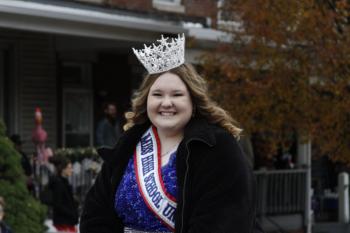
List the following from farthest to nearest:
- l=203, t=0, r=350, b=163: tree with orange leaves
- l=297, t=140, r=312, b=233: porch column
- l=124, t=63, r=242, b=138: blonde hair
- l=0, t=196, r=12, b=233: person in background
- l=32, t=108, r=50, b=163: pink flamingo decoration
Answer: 1. l=297, t=140, r=312, b=233: porch column
2. l=32, t=108, r=50, b=163: pink flamingo decoration
3. l=203, t=0, r=350, b=163: tree with orange leaves
4. l=0, t=196, r=12, b=233: person in background
5. l=124, t=63, r=242, b=138: blonde hair

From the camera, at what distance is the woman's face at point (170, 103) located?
3711 millimetres

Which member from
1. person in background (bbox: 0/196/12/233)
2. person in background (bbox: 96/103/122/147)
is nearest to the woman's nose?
person in background (bbox: 0/196/12/233)

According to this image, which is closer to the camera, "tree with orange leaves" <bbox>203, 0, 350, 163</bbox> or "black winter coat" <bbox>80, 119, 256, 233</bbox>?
"black winter coat" <bbox>80, 119, 256, 233</bbox>

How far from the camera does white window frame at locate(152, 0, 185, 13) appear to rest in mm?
16141

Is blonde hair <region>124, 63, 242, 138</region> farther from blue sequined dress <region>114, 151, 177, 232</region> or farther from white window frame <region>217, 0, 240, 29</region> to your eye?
white window frame <region>217, 0, 240, 29</region>

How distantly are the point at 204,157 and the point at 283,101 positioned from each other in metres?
8.28

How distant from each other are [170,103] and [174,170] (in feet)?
0.93

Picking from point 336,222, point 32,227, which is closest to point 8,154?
point 32,227

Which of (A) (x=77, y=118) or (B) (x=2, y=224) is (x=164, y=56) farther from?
(A) (x=77, y=118)

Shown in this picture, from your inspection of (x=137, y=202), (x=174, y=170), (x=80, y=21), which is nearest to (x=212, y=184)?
(x=174, y=170)

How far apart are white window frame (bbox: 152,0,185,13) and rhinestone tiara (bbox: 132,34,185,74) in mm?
12245

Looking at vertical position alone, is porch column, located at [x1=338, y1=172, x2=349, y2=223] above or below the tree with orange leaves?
below

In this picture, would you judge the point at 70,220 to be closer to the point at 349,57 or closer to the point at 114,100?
the point at 349,57

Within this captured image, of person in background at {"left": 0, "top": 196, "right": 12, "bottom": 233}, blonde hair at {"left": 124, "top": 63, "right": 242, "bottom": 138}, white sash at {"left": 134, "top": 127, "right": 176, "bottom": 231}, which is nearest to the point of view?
white sash at {"left": 134, "top": 127, "right": 176, "bottom": 231}
